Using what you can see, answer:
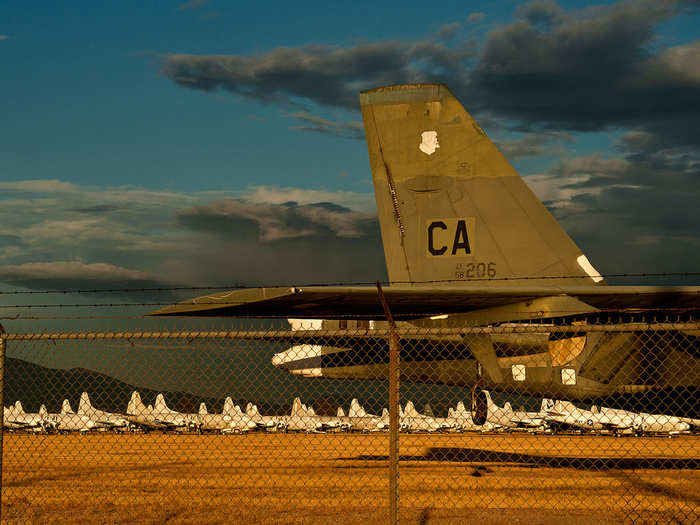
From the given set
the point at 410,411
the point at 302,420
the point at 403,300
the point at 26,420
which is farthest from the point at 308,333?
the point at 26,420

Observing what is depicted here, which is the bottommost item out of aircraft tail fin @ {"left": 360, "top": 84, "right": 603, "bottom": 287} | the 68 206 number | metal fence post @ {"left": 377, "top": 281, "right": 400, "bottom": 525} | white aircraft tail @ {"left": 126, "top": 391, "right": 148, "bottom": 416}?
white aircraft tail @ {"left": 126, "top": 391, "right": 148, "bottom": 416}

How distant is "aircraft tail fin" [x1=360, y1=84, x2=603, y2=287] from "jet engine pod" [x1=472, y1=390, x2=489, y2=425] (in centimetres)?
254

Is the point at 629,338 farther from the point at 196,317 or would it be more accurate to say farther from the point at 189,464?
the point at 189,464

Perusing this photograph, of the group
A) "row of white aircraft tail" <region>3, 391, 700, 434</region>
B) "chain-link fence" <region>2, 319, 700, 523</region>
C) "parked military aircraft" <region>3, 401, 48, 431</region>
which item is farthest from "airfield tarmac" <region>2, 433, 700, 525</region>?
"parked military aircraft" <region>3, 401, 48, 431</region>

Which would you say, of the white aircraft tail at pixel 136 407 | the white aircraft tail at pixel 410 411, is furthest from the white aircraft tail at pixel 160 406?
the white aircraft tail at pixel 410 411

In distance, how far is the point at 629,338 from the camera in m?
13.5

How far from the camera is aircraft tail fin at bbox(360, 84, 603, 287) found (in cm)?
1551

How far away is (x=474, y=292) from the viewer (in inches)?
468

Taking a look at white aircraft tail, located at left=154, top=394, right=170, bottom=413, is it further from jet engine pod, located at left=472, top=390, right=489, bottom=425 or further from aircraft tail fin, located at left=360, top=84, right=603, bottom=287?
jet engine pod, located at left=472, top=390, right=489, bottom=425

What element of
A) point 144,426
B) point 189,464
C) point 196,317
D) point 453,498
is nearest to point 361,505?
point 453,498

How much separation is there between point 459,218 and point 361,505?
7.57 metres

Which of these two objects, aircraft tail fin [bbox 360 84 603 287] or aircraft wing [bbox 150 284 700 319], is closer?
aircraft wing [bbox 150 284 700 319]

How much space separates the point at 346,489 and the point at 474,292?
170 inches

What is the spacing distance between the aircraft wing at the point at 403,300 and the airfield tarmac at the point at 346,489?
2.99m
